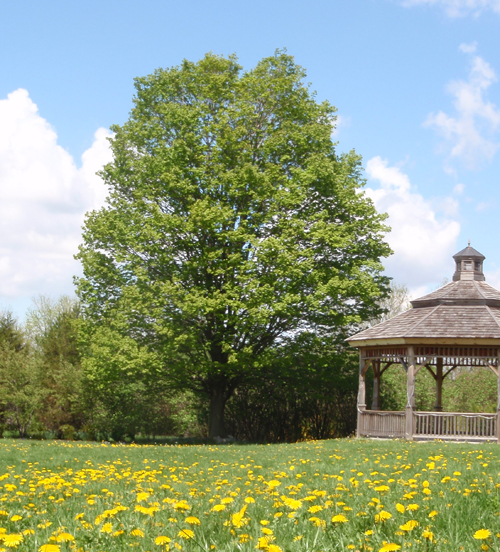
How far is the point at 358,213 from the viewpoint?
25828 mm

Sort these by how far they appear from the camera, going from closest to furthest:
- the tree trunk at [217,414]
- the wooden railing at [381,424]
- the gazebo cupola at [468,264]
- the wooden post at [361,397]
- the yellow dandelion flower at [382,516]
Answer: the yellow dandelion flower at [382,516] < the wooden railing at [381,424] < the wooden post at [361,397] < the gazebo cupola at [468,264] < the tree trunk at [217,414]

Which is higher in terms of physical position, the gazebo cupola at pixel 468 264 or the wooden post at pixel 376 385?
the gazebo cupola at pixel 468 264

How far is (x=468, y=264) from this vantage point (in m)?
25.6

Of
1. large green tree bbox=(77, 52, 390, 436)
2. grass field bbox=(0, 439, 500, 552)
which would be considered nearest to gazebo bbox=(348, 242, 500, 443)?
large green tree bbox=(77, 52, 390, 436)

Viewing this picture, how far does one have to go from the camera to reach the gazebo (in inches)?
833

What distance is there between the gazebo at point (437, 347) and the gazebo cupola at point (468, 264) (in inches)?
28.8

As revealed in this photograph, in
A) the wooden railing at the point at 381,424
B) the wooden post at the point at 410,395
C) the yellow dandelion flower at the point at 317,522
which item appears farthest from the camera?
the wooden railing at the point at 381,424

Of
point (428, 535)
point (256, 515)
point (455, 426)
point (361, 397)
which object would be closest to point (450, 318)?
point (455, 426)

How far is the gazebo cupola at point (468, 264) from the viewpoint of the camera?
83.2 feet

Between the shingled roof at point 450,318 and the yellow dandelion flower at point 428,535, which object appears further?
the shingled roof at point 450,318

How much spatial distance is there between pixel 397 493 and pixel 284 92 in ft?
74.0

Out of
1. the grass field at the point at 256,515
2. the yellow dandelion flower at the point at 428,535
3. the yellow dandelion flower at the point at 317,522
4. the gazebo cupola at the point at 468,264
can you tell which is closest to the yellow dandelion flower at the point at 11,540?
the grass field at the point at 256,515

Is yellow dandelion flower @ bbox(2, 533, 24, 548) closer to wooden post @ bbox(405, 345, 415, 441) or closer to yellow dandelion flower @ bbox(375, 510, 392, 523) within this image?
yellow dandelion flower @ bbox(375, 510, 392, 523)

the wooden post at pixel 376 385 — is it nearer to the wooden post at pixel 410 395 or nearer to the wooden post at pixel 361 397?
the wooden post at pixel 361 397
